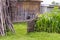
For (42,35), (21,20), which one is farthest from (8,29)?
(21,20)

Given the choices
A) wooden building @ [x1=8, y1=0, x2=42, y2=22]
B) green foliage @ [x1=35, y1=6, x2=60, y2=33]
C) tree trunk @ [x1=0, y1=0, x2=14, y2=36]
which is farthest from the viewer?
wooden building @ [x1=8, y1=0, x2=42, y2=22]

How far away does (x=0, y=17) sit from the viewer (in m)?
9.34

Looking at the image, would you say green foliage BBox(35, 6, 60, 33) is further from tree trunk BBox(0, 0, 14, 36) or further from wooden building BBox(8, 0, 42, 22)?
wooden building BBox(8, 0, 42, 22)

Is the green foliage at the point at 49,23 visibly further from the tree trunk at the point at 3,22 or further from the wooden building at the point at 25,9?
the wooden building at the point at 25,9

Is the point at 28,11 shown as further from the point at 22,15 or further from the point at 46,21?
the point at 46,21

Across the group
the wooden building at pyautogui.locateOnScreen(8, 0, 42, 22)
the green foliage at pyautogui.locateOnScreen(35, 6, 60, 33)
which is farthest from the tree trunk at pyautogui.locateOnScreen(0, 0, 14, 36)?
the wooden building at pyautogui.locateOnScreen(8, 0, 42, 22)

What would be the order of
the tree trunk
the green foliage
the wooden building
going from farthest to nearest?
the wooden building
the green foliage
the tree trunk

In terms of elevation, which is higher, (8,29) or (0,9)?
(0,9)

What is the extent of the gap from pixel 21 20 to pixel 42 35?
19.3ft

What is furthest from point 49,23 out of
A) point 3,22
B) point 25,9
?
point 25,9

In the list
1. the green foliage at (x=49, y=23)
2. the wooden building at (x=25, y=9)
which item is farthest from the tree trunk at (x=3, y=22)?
the wooden building at (x=25, y=9)

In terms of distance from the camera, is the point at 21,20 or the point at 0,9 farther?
the point at 21,20

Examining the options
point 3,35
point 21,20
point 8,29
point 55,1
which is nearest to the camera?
point 3,35

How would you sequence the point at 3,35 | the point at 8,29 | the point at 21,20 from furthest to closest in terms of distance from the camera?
the point at 21,20 → the point at 8,29 → the point at 3,35
